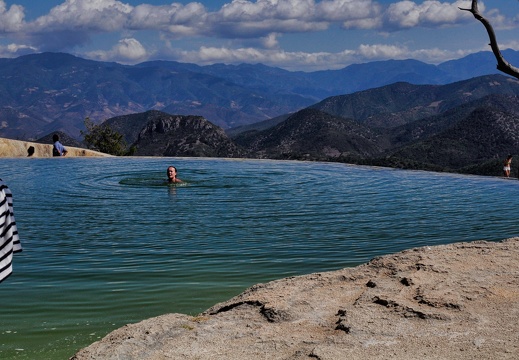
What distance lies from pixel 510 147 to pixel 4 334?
104021 millimetres

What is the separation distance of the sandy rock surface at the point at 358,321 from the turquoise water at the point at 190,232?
1236 mm

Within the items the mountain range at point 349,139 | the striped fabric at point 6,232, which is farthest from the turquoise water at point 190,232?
the mountain range at point 349,139

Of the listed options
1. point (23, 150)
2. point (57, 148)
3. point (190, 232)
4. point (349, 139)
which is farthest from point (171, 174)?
point (349, 139)

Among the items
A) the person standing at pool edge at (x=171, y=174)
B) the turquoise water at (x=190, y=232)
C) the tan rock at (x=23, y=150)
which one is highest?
the tan rock at (x=23, y=150)

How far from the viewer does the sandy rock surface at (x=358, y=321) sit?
17.4ft

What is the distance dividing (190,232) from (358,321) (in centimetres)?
816

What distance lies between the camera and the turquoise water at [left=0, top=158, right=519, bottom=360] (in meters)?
8.08

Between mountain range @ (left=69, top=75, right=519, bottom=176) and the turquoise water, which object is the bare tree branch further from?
mountain range @ (left=69, top=75, right=519, bottom=176)

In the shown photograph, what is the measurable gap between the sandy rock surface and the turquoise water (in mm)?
1236

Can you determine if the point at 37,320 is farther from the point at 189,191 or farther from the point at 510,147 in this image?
the point at 510,147

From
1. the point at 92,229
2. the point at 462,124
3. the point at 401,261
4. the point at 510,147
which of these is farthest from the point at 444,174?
the point at 462,124

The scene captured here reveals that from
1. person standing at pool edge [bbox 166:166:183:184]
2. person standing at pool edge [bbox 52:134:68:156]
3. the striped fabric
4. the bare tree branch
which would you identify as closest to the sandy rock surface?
the striped fabric

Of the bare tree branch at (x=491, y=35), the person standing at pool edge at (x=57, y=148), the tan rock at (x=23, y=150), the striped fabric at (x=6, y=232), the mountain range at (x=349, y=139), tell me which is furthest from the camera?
the mountain range at (x=349, y=139)

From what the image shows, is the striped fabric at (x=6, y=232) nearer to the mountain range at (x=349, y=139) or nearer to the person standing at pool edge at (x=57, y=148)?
the person standing at pool edge at (x=57, y=148)
